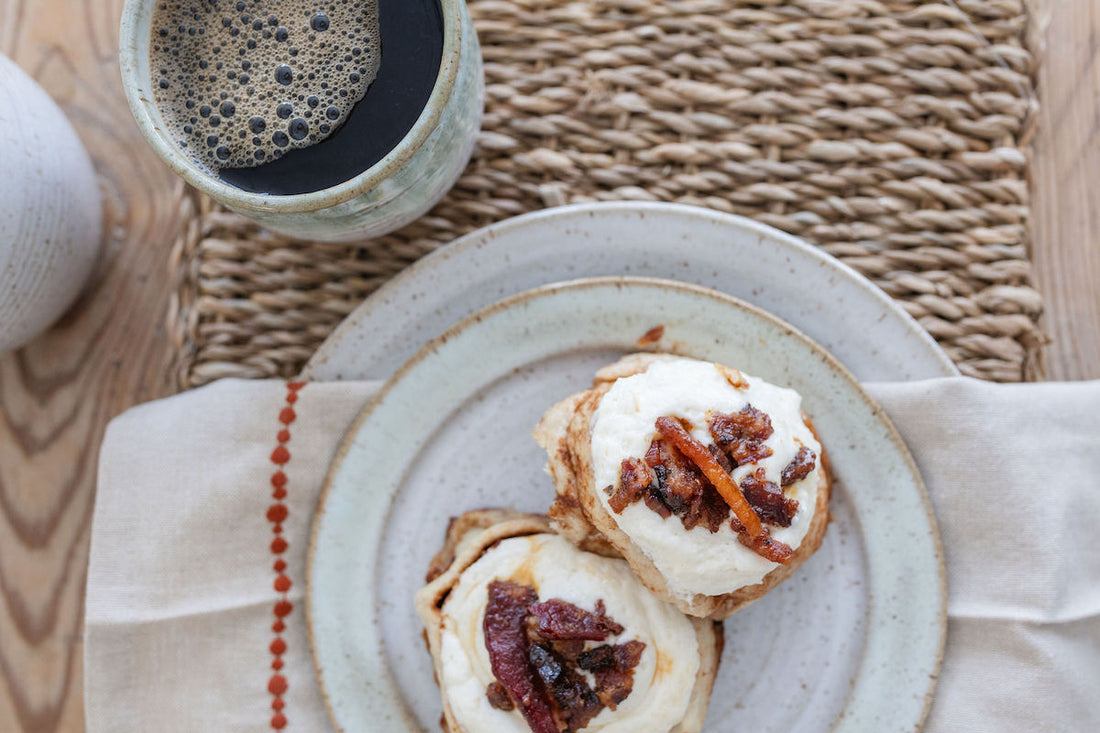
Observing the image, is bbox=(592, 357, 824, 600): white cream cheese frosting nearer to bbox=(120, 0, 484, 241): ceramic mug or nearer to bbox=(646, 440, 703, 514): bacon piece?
bbox=(646, 440, 703, 514): bacon piece

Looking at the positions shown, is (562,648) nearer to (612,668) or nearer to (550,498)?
(612,668)

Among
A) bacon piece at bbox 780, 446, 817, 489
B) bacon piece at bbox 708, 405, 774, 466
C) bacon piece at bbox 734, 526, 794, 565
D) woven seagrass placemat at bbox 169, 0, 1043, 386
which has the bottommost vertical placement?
bacon piece at bbox 734, 526, 794, 565

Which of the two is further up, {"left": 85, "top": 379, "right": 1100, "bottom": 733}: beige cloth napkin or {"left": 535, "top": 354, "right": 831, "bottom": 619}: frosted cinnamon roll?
{"left": 535, "top": 354, "right": 831, "bottom": 619}: frosted cinnamon roll

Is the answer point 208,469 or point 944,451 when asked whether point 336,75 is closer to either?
point 208,469

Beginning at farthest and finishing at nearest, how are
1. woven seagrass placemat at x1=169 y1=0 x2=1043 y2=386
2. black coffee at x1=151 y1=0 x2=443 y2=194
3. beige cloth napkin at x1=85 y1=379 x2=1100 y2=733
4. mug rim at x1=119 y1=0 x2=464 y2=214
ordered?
woven seagrass placemat at x1=169 y1=0 x2=1043 y2=386 < beige cloth napkin at x1=85 y1=379 x2=1100 y2=733 < black coffee at x1=151 y1=0 x2=443 y2=194 < mug rim at x1=119 y1=0 x2=464 y2=214

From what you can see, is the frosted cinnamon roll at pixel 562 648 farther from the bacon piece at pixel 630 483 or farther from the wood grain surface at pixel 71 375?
the wood grain surface at pixel 71 375

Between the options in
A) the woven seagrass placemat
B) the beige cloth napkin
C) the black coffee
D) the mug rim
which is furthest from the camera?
the woven seagrass placemat

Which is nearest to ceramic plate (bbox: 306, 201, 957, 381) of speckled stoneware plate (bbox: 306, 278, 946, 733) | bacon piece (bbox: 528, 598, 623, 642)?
speckled stoneware plate (bbox: 306, 278, 946, 733)

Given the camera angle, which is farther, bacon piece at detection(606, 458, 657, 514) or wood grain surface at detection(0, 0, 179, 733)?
wood grain surface at detection(0, 0, 179, 733)
